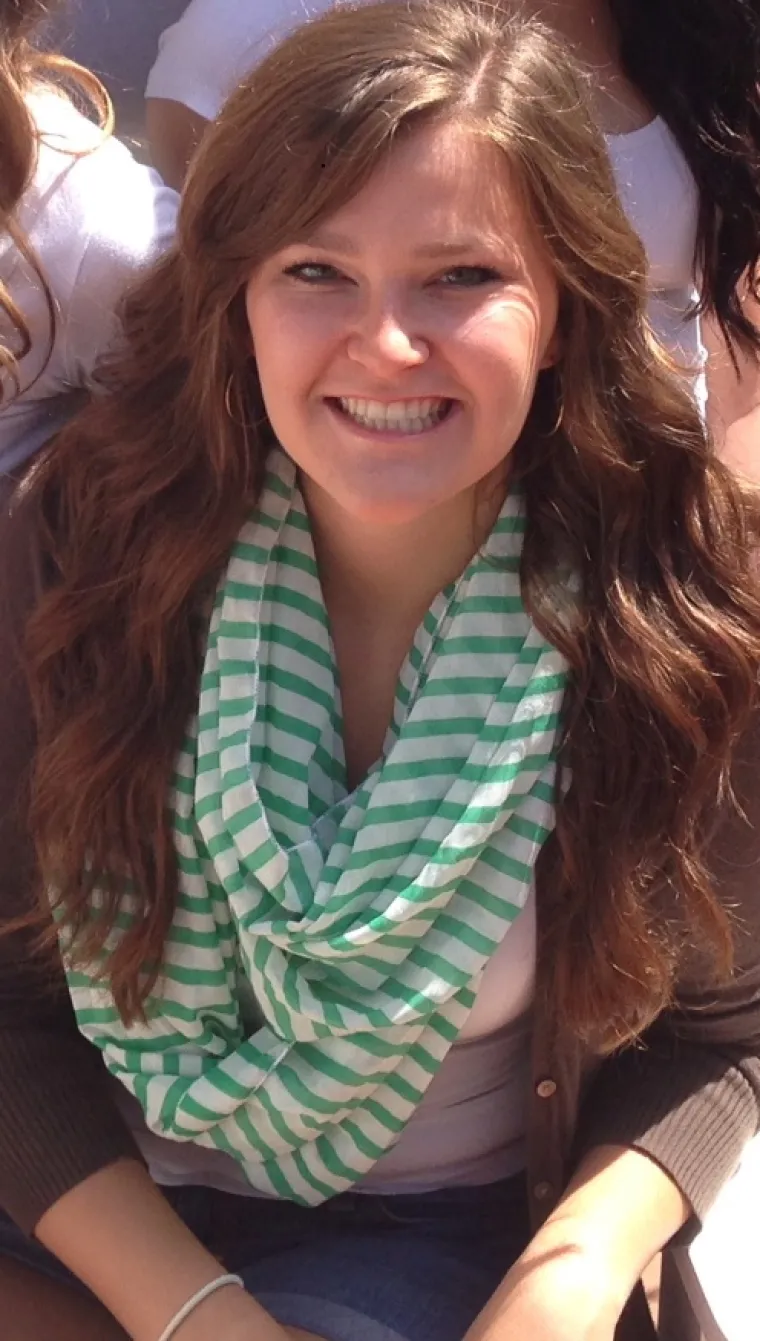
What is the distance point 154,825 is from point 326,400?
38cm

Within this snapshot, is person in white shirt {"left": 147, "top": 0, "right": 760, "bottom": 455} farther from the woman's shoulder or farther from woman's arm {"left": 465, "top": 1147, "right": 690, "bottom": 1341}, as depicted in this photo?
woman's arm {"left": 465, "top": 1147, "right": 690, "bottom": 1341}

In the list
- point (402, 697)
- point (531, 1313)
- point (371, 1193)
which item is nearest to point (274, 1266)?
point (371, 1193)

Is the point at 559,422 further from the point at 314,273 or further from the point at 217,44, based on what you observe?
the point at 217,44

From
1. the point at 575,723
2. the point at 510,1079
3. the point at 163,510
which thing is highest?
the point at 163,510

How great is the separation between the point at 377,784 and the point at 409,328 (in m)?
0.38

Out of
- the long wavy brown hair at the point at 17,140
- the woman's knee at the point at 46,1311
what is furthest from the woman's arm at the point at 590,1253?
the long wavy brown hair at the point at 17,140

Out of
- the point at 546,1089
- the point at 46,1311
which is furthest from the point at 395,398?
the point at 46,1311

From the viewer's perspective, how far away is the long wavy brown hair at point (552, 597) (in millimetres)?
1234

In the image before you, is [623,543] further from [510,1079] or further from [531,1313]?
[531,1313]

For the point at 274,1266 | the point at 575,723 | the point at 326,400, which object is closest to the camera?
the point at 326,400

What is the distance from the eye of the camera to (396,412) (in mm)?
1155

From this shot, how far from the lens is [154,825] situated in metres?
1.30

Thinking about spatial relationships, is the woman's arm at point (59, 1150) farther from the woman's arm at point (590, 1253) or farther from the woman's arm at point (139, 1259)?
the woman's arm at point (590, 1253)

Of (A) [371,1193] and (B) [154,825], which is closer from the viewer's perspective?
(B) [154,825]
